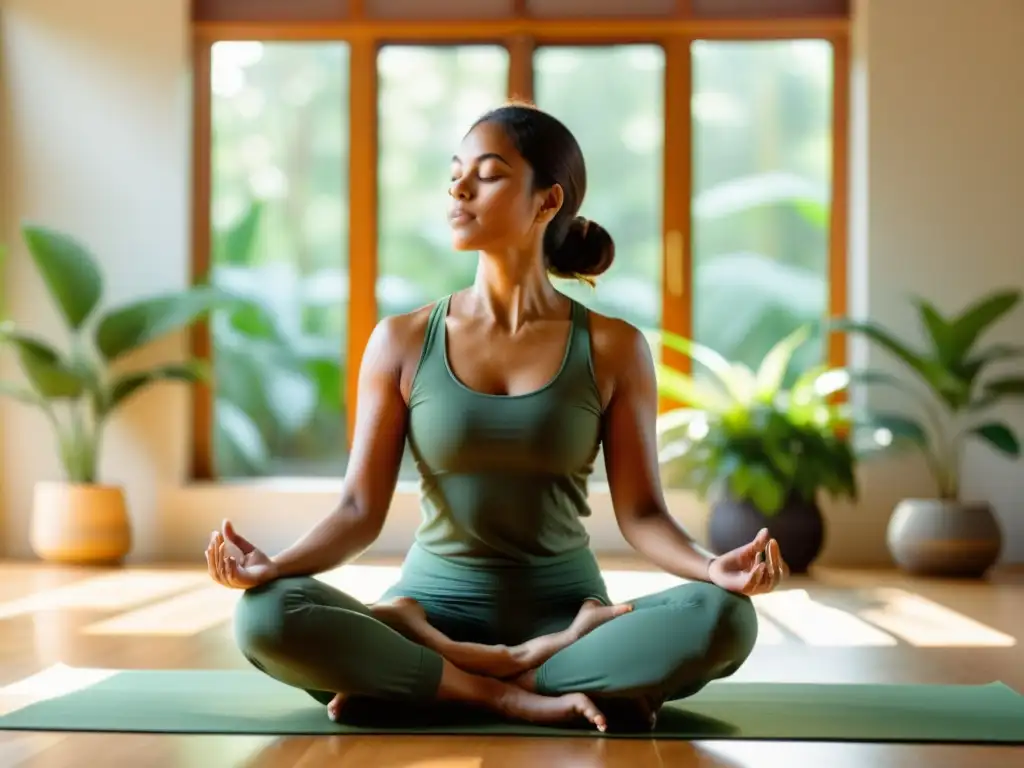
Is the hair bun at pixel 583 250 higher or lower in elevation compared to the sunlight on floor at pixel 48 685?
higher

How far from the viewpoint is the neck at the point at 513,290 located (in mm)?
2658

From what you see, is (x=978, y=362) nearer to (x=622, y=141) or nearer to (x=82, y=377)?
(x=622, y=141)

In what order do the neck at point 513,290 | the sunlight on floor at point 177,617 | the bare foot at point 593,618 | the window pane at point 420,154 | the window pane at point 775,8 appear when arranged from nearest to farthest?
1. the bare foot at point 593,618
2. the neck at point 513,290
3. the sunlight on floor at point 177,617
4. the window pane at point 775,8
5. the window pane at point 420,154

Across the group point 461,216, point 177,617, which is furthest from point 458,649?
point 177,617

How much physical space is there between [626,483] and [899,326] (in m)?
3.62

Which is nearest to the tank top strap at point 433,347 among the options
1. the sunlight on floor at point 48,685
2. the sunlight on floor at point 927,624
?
the sunlight on floor at point 48,685

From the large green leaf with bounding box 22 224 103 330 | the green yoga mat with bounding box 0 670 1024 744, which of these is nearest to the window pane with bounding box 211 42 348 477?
the large green leaf with bounding box 22 224 103 330

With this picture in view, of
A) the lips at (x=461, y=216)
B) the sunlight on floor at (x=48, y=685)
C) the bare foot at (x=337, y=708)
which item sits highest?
the lips at (x=461, y=216)

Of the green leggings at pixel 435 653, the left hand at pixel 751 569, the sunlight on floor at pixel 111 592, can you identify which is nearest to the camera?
the left hand at pixel 751 569

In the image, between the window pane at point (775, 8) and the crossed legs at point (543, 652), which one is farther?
the window pane at point (775, 8)

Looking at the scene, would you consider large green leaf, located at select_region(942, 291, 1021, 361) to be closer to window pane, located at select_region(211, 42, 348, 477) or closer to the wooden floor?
the wooden floor

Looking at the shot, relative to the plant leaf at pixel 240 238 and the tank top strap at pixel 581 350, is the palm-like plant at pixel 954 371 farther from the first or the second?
the tank top strap at pixel 581 350

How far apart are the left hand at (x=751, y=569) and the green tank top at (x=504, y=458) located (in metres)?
0.32

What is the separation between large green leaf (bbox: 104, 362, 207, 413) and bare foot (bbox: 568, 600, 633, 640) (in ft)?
11.8
